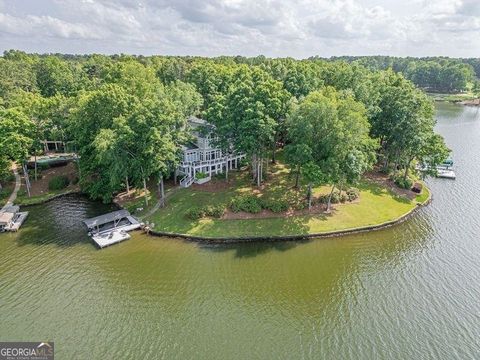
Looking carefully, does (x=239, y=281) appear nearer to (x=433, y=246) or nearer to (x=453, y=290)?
(x=453, y=290)

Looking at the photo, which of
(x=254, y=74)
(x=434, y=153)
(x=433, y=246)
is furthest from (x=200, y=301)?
(x=434, y=153)

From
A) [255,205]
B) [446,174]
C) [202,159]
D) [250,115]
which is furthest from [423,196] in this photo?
[202,159]

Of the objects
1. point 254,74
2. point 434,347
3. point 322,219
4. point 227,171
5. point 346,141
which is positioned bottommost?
point 434,347

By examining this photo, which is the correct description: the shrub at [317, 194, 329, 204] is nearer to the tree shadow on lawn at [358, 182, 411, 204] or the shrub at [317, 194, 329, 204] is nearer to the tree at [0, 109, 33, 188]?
the tree shadow on lawn at [358, 182, 411, 204]

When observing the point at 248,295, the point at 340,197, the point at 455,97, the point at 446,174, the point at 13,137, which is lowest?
the point at 248,295

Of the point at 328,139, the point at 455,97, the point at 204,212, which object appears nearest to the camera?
the point at 328,139
